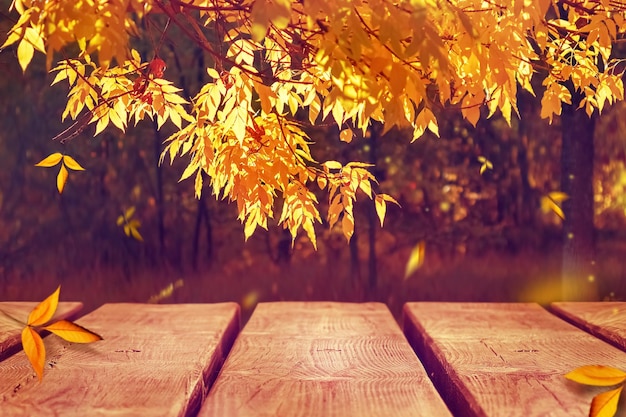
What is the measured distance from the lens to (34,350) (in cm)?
137

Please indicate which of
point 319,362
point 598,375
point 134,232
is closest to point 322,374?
point 319,362

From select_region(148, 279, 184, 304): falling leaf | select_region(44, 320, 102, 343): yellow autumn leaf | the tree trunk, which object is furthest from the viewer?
select_region(148, 279, 184, 304): falling leaf

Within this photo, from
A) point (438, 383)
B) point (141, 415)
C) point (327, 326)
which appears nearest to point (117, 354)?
point (141, 415)

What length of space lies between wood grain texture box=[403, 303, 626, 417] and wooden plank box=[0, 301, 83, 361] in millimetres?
1019

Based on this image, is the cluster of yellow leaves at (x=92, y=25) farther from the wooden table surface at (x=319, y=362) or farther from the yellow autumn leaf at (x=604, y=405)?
the yellow autumn leaf at (x=604, y=405)

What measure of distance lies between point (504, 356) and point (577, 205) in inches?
130

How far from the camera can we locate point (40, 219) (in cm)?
520

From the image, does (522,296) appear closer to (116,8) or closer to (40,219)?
(40,219)

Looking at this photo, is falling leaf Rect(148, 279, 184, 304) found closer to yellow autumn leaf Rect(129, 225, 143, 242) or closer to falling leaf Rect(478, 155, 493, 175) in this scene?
yellow autumn leaf Rect(129, 225, 143, 242)

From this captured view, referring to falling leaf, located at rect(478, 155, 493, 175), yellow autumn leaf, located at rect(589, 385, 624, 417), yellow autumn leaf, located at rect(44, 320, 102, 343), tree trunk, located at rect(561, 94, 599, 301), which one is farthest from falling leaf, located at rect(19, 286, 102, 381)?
falling leaf, located at rect(478, 155, 493, 175)

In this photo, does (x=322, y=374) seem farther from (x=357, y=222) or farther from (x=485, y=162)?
(x=485, y=162)

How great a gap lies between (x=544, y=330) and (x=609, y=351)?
23 cm

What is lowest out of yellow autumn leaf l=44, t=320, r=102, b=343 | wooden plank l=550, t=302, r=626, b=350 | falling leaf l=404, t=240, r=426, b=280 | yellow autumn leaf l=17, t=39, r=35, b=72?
falling leaf l=404, t=240, r=426, b=280

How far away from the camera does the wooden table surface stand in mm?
1205
